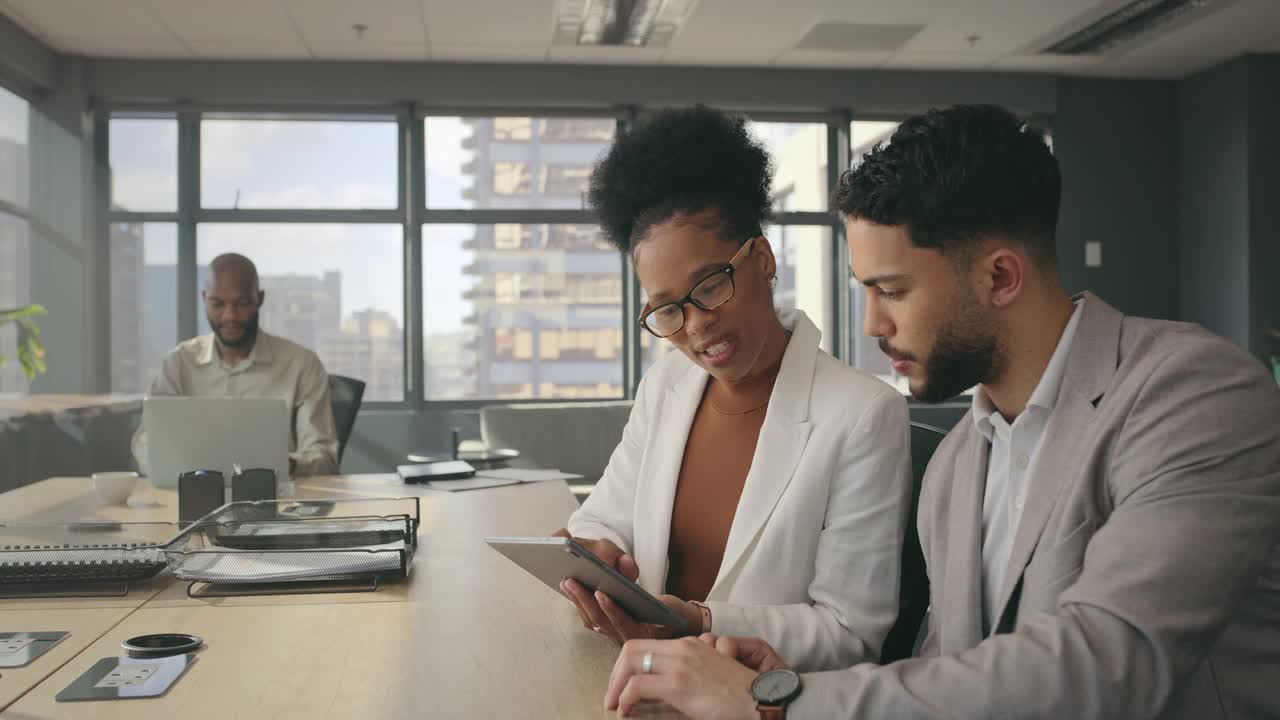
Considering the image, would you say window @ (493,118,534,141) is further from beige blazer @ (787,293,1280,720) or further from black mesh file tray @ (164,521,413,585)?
beige blazer @ (787,293,1280,720)

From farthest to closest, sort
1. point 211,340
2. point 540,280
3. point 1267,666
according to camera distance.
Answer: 1. point 540,280
2. point 211,340
3. point 1267,666

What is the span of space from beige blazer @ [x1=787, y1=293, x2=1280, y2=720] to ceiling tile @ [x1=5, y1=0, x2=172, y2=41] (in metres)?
5.51

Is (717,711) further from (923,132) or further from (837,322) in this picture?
(837,322)

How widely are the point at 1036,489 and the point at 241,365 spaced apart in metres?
3.32

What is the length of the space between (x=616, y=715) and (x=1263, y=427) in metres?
0.75

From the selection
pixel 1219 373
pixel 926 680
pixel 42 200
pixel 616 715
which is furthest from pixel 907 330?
pixel 42 200

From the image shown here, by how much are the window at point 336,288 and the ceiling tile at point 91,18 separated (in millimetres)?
1293

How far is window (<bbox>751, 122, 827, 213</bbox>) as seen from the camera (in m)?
6.81

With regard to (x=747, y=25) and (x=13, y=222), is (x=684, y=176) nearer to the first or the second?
(x=747, y=25)

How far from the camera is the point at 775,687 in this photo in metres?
1.04

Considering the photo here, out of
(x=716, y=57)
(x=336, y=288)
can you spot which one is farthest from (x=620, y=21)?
(x=336, y=288)

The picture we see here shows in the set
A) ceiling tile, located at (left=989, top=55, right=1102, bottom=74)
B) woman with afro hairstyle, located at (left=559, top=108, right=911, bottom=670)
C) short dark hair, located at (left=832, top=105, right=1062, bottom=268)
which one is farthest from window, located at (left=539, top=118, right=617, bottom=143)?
short dark hair, located at (left=832, top=105, right=1062, bottom=268)

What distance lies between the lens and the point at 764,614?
4.41 ft

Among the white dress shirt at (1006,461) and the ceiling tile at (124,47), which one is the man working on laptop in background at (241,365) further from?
the white dress shirt at (1006,461)
